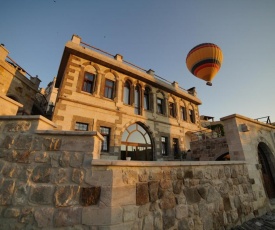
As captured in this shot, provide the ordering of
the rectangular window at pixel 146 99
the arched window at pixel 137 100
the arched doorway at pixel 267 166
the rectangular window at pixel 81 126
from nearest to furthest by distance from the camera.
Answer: the arched doorway at pixel 267 166 < the rectangular window at pixel 81 126 < the arched window at pixel 137 100 < the rectangular window at pixel 146 99

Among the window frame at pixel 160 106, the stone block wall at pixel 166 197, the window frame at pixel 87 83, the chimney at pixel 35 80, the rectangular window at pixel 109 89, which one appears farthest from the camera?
the window frame at pixel 160 106

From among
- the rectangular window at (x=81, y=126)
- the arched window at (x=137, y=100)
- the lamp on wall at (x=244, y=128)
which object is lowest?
the lamp on wall at (x=244, y=128)

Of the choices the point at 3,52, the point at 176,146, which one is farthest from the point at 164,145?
the point at 3,52

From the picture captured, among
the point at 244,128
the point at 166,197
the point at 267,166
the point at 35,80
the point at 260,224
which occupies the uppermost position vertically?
the point at 35,80

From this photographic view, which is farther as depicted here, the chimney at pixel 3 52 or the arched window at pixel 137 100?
the arched window at pixel 137 100

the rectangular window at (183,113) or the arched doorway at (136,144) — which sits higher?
the rectangular window at (183,113)

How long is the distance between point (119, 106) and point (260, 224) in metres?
8.91

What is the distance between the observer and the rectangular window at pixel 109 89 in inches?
416

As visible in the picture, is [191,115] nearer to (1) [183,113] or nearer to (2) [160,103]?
(1) [183,113]

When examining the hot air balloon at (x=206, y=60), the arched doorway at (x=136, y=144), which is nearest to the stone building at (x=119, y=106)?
the arched doorway at (x=136, y=144)

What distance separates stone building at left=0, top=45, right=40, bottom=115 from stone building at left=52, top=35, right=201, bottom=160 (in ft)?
8.46

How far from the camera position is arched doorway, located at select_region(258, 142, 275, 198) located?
620cm

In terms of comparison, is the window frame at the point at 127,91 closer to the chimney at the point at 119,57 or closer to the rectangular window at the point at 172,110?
the chimney at the point at 119,57

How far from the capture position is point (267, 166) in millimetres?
6676
